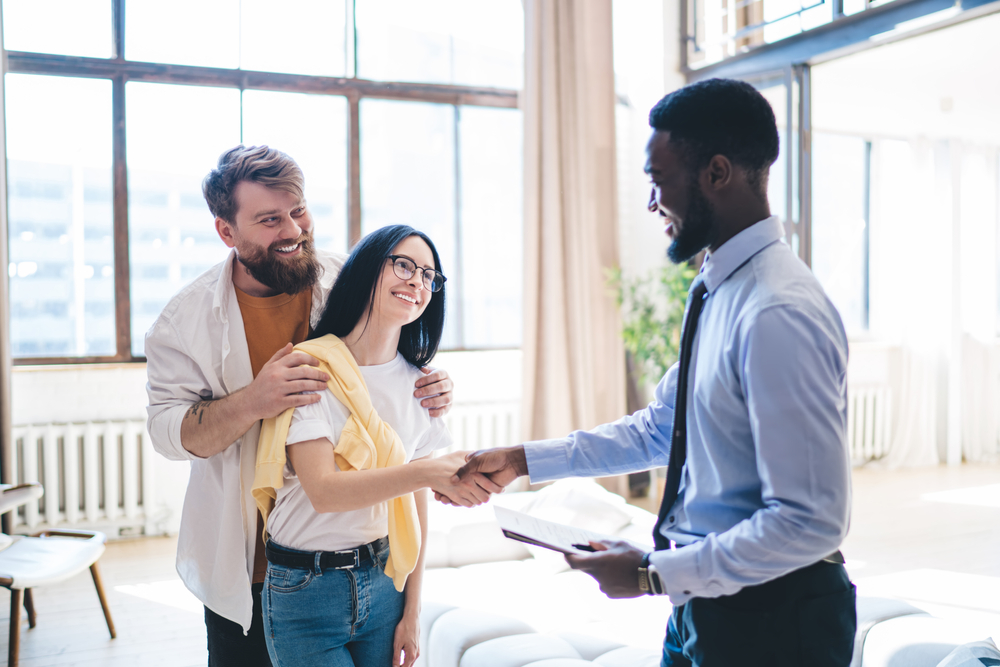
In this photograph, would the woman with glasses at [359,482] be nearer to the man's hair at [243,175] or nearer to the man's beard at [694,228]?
the man's hair at [243,175]

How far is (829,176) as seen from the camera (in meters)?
6.43

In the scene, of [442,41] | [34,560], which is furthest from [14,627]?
[442,41]

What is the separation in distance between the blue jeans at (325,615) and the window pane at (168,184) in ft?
12.0

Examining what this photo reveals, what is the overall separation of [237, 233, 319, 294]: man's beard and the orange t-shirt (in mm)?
51

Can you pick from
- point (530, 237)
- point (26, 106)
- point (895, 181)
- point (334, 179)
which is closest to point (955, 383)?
point (895, 181)

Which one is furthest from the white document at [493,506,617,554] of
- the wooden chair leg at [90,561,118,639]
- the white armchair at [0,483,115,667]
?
the wooden chair leg at [90,561,118,639]

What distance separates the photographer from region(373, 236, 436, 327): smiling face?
1447 millimetres

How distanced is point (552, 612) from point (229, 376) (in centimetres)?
148

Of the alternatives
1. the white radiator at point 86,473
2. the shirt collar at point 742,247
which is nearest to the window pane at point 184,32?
the white radiator at point 86,473

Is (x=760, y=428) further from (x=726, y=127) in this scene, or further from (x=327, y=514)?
(x=327, y=514)

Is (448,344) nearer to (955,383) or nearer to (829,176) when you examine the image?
(829,176)

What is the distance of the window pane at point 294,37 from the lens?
467cm

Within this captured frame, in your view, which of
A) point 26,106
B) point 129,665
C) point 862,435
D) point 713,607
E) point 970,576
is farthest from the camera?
point 862,435

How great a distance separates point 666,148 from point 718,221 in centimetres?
14
